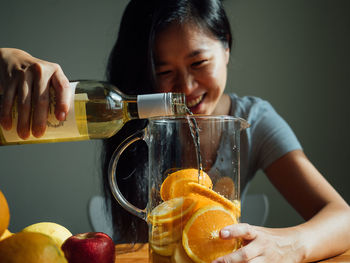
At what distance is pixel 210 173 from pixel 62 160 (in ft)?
7.23

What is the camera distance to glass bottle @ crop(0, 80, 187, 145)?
61 centimetres

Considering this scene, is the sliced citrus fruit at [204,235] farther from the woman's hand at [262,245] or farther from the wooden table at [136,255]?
the wooden table at [136,255]

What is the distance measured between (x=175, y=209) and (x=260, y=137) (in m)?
0.95

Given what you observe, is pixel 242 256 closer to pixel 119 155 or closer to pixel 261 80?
pixel 119 155

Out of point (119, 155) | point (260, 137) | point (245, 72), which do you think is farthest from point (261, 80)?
point (119, 155)

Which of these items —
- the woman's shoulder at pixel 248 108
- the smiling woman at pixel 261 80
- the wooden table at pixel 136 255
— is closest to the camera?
the wooden table at pixel 136 255

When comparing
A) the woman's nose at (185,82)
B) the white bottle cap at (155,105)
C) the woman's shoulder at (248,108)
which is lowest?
the woman's shoulder at (248,108)

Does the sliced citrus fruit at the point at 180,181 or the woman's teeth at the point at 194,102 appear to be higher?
the sliced citrus fruit at the point at 180,181

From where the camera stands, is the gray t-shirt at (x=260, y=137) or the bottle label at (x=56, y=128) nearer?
the bottle label at (x=56, y=128)

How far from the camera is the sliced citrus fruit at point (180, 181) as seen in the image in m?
0.52

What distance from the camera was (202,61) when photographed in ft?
3.67

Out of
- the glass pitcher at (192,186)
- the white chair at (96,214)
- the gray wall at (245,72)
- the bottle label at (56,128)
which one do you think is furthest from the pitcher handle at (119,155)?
the gray wall at (245,72)

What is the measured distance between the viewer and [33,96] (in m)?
0.63

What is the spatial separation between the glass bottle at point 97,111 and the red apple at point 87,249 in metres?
0.20
